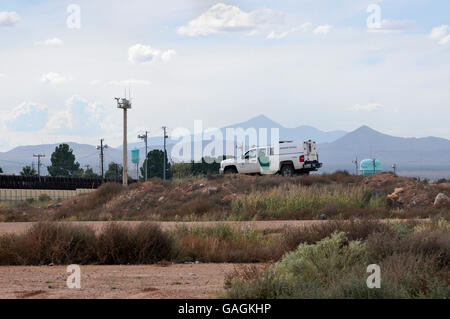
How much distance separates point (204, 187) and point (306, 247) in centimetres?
2517

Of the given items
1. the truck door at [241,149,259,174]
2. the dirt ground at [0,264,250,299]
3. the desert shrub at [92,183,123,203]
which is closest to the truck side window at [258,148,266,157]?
the truck door at [241,149,259,174]

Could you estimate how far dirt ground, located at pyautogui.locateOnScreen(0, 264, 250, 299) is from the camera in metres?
11.1

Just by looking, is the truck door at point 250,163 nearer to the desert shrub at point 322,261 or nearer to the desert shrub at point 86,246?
the desert shrub at point 86,246

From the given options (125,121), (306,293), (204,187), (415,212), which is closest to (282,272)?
(306,293)

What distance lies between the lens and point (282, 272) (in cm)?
1117

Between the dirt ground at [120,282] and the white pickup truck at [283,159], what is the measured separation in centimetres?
2217

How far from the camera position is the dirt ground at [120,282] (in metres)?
11.1

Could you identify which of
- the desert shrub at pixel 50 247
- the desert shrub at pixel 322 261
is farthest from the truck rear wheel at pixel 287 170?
the desert shrub at pixel 322 261

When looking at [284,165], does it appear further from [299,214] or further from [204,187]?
[299,214]

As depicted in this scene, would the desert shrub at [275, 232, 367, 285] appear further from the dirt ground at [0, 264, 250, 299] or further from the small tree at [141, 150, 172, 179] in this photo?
the small tree at [141, 150, 172, 179]

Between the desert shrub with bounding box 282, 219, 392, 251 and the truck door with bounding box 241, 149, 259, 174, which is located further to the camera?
the truck door with bounding box 241, 149, 259, 174

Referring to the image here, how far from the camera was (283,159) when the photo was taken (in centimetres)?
3834

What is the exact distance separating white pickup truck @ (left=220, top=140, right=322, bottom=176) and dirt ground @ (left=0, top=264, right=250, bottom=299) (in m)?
22.2

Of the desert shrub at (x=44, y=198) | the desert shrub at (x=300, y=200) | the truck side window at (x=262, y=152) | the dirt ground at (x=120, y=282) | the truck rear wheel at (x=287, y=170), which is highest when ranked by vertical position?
the truck side window at (x=262, y=152)
